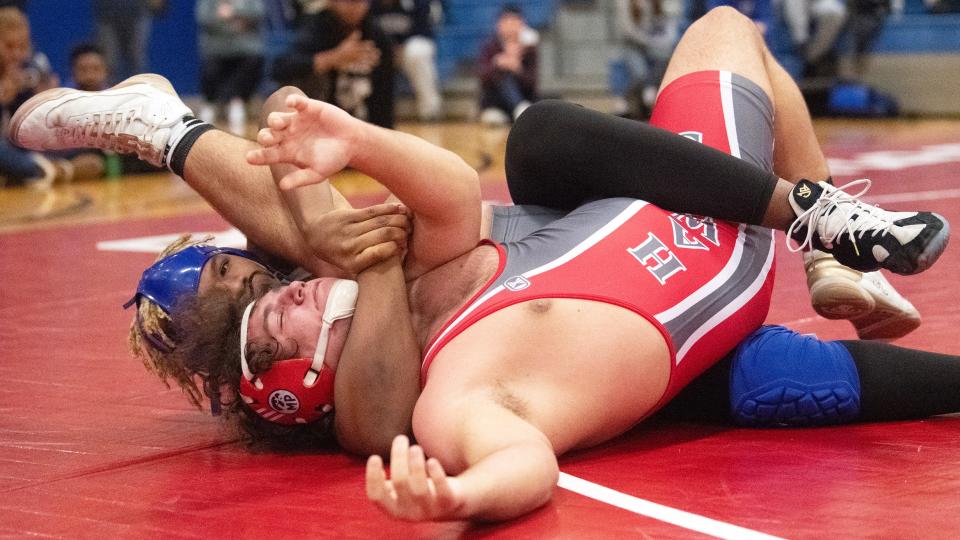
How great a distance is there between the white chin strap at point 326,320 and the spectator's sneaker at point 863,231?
88cm

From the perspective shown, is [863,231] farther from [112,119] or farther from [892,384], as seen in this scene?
[112,119]

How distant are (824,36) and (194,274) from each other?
33.8 ft

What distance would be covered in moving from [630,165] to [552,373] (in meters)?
0.58

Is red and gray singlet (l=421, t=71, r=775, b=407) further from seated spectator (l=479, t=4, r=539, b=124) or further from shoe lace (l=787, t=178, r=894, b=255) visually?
seated spectator (l=479, t=4, r=539, b=124)

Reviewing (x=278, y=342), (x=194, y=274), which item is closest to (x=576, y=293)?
(x=278, y=342)

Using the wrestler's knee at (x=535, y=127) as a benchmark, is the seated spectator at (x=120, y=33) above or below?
below

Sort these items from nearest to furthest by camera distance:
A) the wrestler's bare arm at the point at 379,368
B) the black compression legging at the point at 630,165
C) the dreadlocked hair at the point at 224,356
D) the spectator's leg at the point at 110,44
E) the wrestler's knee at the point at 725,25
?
1. the wrestler's bare arm at the point at 379,368
2. the dreadlocked hair at the point at 224,356
3. the black compression legging at the point at 630,165
4. the wrestler's knee at the point at 725,25
5. the spectator's leg at the point at 110,44

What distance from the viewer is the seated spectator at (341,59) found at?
8.18 metres

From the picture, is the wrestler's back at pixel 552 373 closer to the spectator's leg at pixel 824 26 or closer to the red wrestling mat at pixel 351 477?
the red wrestling mat at pixel 351 477

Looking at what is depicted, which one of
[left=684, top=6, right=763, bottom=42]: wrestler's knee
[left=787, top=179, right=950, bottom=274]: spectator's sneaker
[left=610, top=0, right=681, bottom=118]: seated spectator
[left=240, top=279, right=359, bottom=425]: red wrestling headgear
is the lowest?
[left=610, top=0, right=681, bottom=118]: seated spectator

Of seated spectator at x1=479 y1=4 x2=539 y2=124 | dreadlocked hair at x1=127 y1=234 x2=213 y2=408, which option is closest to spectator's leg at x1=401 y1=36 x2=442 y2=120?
seated spectator at x1=479 y1=4 x2=539 y2=124

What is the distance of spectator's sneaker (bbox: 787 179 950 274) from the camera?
8.10 ft

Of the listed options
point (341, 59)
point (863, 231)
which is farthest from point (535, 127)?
point (341, 59)

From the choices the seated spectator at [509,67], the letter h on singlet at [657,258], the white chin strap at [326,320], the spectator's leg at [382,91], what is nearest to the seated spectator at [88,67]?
the spectator's leg at [382,91]
